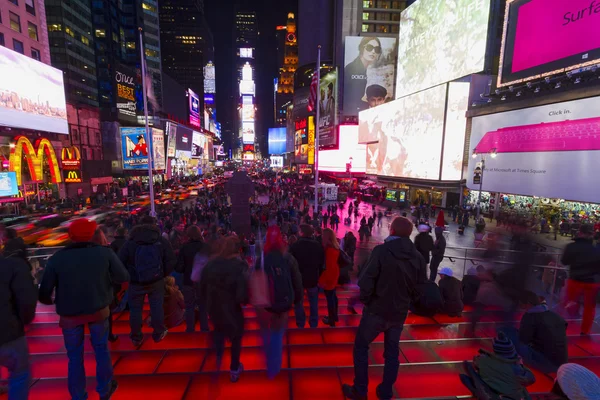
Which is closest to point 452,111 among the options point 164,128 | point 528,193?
point 528,193

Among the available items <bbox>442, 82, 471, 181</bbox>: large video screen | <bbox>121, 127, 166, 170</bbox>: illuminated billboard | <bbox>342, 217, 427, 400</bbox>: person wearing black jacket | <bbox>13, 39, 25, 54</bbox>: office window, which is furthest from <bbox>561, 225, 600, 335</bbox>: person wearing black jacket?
<bbox>13, 39, 25, 54</bbox>: office window

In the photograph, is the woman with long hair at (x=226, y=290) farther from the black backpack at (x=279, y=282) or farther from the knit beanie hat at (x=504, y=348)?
the knit beanie hat at (x=504, y=348)

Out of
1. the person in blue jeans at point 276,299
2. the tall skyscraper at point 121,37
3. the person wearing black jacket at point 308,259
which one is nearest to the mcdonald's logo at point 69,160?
the tall skyscraper at point 121,37

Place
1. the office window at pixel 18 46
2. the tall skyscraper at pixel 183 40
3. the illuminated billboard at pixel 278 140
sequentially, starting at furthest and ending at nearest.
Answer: the illuminated billboard at pixel 278 140 < the tall skyscraper at pixel 183 40 < the office window at pixel 18 46

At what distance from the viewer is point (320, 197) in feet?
118

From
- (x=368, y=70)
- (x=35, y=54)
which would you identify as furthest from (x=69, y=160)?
(x=368, y=70)

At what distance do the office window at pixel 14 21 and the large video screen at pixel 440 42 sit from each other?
4673 centimetres

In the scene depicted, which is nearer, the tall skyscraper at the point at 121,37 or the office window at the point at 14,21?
the office window at the point at 14,21

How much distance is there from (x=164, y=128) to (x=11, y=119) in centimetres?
3435

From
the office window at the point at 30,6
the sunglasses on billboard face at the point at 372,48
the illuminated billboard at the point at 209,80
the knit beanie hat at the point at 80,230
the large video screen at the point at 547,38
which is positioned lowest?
the knit beanie hat at the point at 80,230

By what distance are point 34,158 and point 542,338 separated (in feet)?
120

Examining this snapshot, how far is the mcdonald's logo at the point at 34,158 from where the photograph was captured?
24297 millimetres

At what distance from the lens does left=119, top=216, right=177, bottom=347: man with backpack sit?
12.3 ft

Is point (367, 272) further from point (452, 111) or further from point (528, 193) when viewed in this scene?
point (452, 111)
